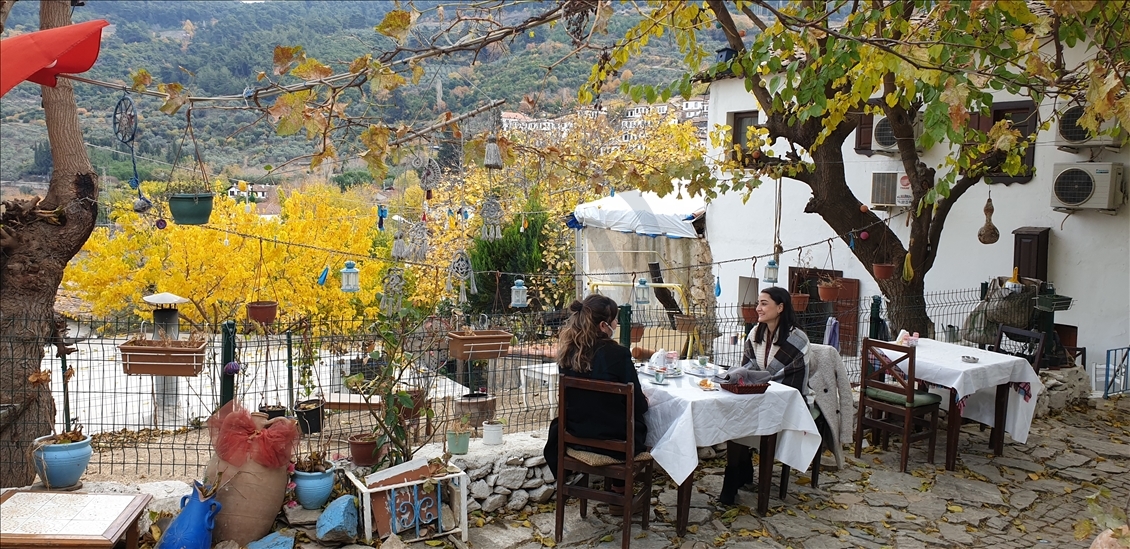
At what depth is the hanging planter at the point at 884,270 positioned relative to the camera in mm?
8359

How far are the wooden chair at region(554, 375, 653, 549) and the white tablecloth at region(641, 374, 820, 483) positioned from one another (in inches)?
8.1

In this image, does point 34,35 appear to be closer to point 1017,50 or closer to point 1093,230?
point 1017,50

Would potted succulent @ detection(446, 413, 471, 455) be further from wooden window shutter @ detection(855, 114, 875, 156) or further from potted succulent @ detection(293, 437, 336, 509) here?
wooden window shutter @ detection(855, 114, 875, 156)

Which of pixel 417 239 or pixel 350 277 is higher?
pixel 417 239

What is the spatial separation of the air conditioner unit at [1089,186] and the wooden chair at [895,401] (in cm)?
472

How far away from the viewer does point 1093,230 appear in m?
10.1

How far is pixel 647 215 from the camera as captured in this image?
51.4ft

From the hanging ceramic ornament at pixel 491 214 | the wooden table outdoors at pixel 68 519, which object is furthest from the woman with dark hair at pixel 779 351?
the hanging ceramic ornament at pixel 491 214

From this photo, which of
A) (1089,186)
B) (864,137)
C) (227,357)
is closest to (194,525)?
(227,357)

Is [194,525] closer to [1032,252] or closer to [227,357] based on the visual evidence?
[227,357]

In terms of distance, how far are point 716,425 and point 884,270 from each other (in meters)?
4.20

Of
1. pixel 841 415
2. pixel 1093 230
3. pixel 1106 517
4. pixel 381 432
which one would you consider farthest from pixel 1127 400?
pixel 381 432

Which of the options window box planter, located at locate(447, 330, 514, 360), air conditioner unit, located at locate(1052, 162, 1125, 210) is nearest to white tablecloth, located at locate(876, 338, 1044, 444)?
window box planter, located at locate(447, 330, 514, 360)

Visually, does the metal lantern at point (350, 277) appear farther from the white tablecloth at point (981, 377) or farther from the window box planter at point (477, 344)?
the white tablecloth at point (981, 377)
